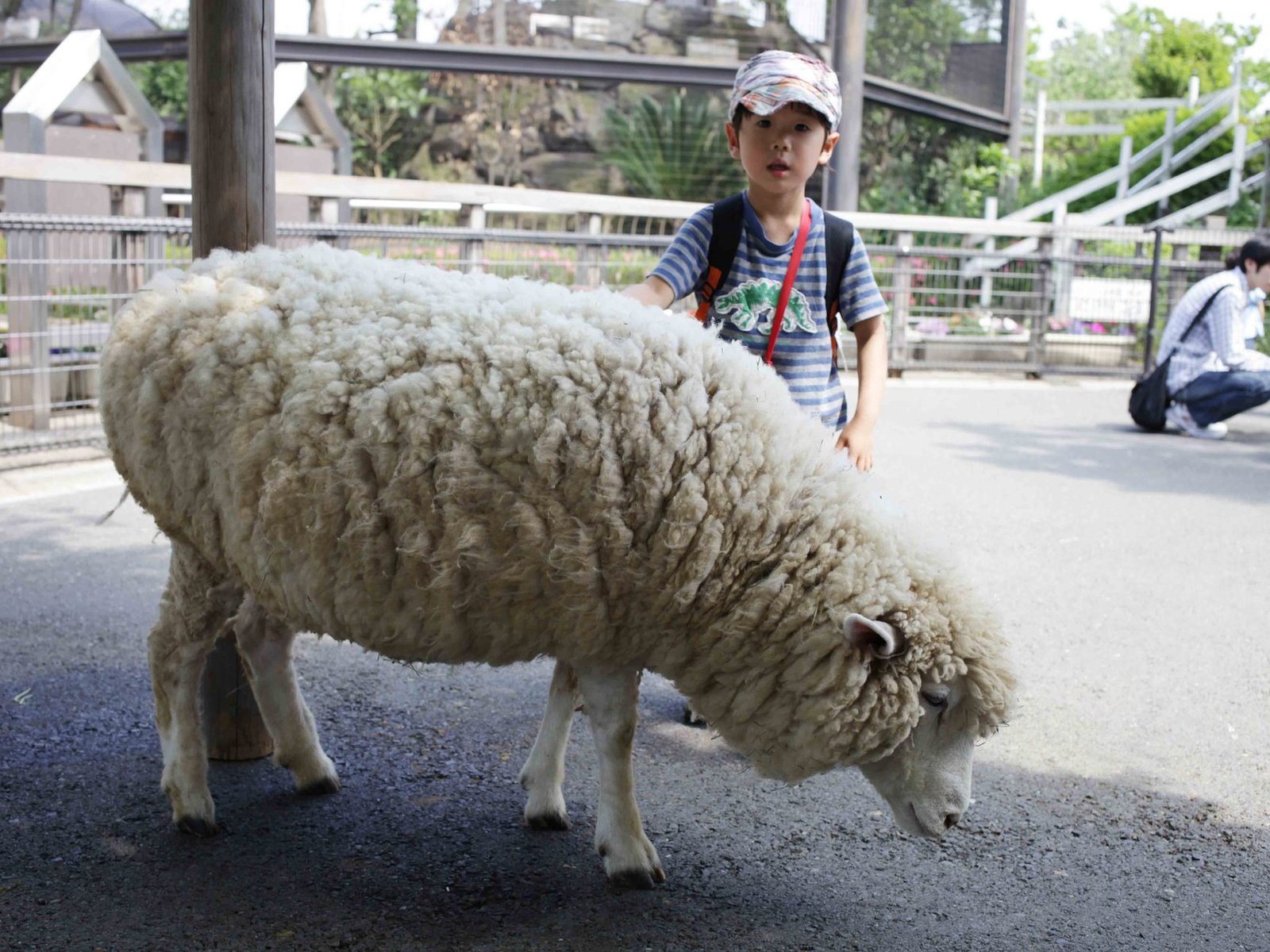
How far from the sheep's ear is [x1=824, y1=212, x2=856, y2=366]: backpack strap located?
1199mm

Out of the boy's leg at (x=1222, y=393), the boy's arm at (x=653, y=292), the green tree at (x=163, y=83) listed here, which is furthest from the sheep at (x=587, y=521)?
the green tree at (x=163, y=83)

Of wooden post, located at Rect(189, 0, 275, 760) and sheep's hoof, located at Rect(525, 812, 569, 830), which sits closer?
sheep's hoof, located at Rect(525, 812, 569, 830)

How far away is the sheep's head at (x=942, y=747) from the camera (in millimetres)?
2904

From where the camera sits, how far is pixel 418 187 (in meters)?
10.9

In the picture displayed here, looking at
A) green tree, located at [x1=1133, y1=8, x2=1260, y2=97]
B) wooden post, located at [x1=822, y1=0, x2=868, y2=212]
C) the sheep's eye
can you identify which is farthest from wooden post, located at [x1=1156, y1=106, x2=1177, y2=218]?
the sheep's eye

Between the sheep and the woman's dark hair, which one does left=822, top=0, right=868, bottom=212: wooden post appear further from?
the sheep

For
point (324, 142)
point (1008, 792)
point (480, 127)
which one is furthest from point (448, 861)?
point (480, 127)

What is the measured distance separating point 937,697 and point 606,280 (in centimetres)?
976

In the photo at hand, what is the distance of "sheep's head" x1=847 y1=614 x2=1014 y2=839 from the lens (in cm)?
290

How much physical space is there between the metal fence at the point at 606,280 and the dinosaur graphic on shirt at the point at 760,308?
460 centimetres

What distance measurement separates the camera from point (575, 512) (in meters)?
2.83

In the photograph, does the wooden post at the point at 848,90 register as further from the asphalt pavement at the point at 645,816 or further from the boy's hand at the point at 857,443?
the boy's hand at the point at 857,443

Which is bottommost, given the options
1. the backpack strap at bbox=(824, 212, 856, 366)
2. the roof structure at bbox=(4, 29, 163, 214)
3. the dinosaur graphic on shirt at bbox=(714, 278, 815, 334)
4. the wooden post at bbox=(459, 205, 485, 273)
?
the dinosaur graphic on shirt at bbox=(714, 278, 815, 334)

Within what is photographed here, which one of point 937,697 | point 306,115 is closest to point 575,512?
point 937,697
